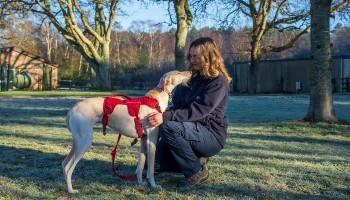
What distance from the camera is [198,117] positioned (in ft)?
16.8

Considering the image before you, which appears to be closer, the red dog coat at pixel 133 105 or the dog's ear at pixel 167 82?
the red dog coat at pixel 133 105

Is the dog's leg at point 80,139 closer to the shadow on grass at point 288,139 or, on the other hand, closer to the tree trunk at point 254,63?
the shadow on grass at point 288,139

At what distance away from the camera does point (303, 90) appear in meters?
45.2

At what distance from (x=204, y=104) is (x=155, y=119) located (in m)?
0.54

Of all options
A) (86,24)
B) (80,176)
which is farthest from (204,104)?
(86,24)

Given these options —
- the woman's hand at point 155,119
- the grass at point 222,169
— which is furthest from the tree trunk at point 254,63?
the woman's hand at point 155,119

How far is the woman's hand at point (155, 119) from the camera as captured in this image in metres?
5.02

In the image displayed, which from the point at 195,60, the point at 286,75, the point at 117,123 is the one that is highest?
the point at 286,75

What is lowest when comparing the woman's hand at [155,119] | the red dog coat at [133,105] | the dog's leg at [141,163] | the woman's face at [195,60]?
the dog's leg at [141,163]

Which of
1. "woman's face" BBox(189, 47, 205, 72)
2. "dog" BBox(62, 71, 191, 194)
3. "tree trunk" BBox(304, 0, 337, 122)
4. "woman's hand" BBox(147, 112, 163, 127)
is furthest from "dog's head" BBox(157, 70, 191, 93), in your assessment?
"tree trunk" BBox(304, 0, 337, 122)

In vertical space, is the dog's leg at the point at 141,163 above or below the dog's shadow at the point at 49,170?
above

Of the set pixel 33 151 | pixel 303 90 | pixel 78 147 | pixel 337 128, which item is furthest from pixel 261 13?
pixel 78 147

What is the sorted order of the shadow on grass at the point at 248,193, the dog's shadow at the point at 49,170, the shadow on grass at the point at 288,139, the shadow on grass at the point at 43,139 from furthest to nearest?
the shadow on grass at the point at 288,139 < the shadow on grass at the point at 43,139 < the dog's shadow at the point at 49,170 < the shadow on grass at the point at 248,193

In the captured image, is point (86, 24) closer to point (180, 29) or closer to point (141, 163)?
point (180, 29)
